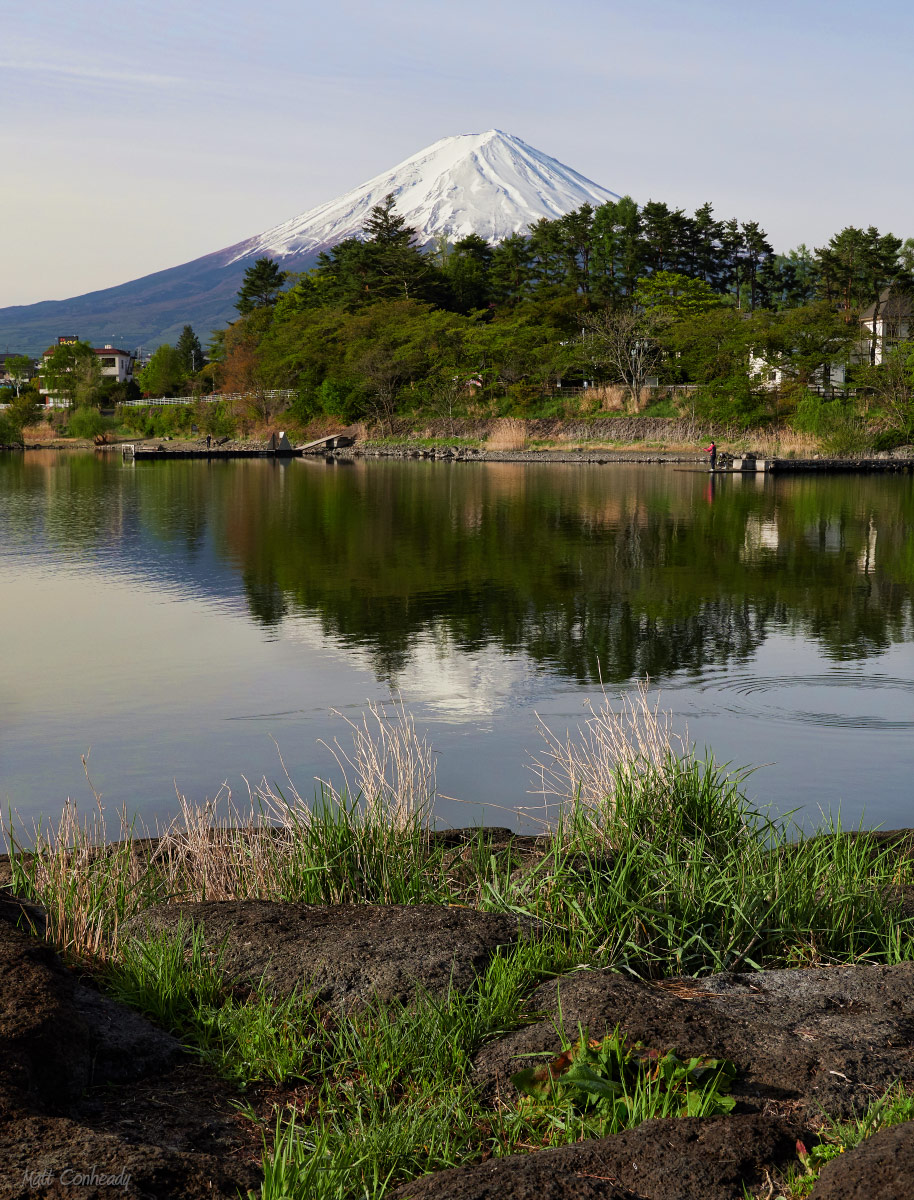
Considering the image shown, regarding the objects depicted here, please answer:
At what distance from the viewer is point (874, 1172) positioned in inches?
104

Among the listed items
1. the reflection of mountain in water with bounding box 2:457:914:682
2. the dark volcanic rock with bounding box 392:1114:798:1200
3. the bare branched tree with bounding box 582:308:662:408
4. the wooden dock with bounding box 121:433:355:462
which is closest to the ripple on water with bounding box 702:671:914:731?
the reflection of mountain in water with bounding box 2:457:914:682

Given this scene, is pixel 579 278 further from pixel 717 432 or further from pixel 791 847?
pixel 791 847

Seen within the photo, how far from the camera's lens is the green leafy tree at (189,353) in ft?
384

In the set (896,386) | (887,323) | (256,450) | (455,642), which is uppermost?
(887,323)

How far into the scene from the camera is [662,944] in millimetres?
4664

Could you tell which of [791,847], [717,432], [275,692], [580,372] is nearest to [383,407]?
[580,372]

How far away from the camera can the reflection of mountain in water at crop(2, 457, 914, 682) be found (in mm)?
14633

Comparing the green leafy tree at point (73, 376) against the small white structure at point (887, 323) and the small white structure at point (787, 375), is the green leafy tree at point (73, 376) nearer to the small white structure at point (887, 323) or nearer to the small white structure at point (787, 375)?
the small white structure at point (787, 375)

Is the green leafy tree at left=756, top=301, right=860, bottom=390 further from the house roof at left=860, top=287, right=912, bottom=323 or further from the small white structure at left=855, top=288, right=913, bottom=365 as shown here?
the house roof at left=860, top=287, right=912, bottom=323

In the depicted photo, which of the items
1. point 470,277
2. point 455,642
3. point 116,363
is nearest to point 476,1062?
point 455,642

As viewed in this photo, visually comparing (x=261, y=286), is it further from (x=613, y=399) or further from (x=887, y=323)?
(x=887, y=323)

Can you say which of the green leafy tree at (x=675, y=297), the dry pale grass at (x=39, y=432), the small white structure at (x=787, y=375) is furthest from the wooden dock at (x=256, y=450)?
the small white structure at (x=787, y=375)

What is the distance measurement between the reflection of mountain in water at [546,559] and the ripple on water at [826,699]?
0.92m

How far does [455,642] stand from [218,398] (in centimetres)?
8261
